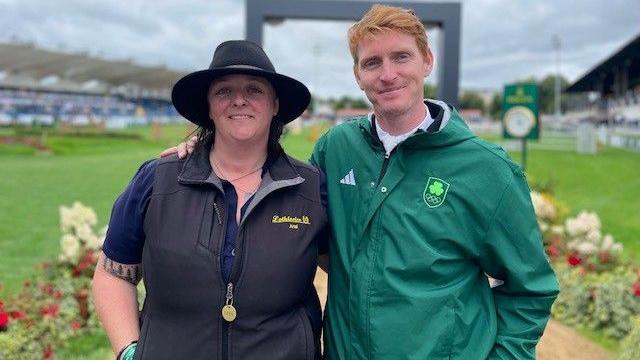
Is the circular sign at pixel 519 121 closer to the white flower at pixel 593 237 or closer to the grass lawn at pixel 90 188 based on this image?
the grass lawn at pixel 90 188

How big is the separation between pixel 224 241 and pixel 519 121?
1212 centimetres

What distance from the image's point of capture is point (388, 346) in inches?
87.7

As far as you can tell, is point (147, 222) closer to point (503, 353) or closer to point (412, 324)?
point (412, 324)

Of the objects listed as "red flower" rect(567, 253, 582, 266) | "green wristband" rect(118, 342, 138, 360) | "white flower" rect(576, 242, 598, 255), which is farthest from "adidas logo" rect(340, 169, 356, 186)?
"white flower" rect(576, 242, 598, 255)

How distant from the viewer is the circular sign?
518 inches

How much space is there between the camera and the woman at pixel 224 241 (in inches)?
84.2

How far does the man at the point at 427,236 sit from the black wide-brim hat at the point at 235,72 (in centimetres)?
32

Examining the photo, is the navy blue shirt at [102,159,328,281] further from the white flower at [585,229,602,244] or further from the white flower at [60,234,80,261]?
the white flower at [585,229,602,244]

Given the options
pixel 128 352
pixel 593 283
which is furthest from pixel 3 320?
pixel 593 283

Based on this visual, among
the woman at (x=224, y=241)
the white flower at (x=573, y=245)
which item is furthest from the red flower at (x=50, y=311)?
the white flower at (x=573, y=245)

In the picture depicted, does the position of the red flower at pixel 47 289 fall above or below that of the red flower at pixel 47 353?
above

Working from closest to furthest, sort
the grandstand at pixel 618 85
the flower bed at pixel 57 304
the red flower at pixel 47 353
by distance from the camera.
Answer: the flower bed at pixel 57 304 < the red flower at pixel 47 353 < the grandstand at pixel 618 85

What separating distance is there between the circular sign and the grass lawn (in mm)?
1183

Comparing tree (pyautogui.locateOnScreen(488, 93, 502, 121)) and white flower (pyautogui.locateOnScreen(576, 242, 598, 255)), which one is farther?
tree (pyautogui.locateOnScreen(488, 93, 502, 121))
